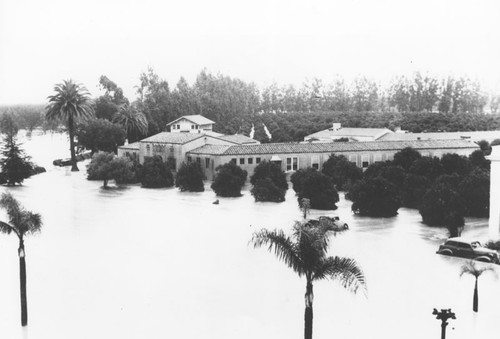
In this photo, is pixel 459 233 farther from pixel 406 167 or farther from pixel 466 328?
pixel 406 167

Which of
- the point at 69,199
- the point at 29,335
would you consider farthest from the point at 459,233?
the point at 69,199

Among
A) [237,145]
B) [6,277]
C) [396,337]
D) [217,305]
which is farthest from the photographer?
[237,145]

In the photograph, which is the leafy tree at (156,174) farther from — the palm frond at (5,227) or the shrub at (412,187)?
the palm frond at (5,227)

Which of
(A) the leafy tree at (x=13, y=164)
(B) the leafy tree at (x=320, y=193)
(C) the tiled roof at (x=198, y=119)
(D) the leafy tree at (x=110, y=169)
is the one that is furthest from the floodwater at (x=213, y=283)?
(C) the tiled roof at (x=198, y=119)

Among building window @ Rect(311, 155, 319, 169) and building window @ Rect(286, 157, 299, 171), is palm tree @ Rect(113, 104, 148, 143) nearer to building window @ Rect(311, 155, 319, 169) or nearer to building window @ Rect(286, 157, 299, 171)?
building window @ Rect(286, 157, 299, 171)

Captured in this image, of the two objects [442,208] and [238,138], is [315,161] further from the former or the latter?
[442,208]

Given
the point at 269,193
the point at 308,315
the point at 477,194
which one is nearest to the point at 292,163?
the point at 269,193
